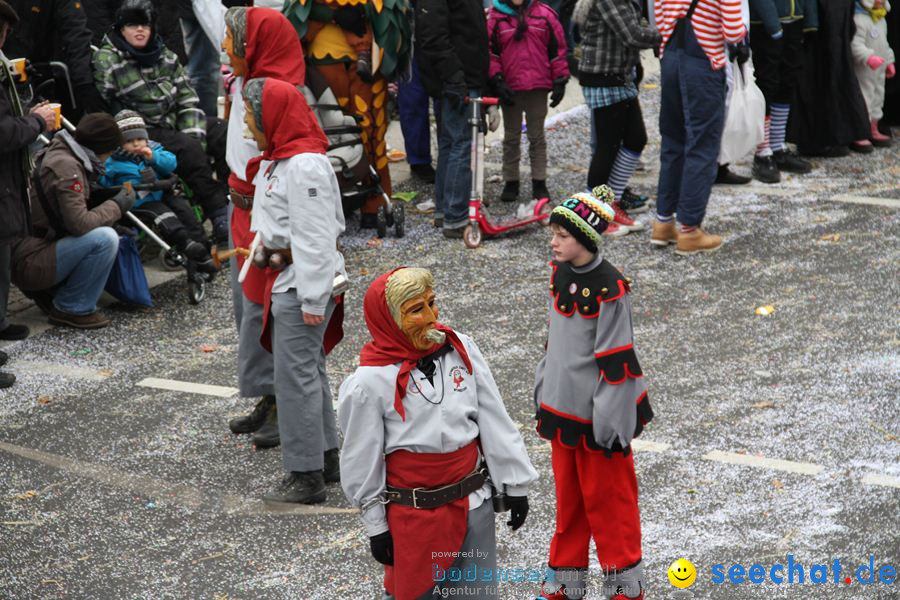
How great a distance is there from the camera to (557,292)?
191 inches

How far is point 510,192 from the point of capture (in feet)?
34.6

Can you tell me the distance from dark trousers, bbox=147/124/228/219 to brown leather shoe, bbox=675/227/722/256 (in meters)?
3.55

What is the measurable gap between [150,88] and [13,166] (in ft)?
6.50

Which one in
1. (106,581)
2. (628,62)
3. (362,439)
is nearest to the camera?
(362,439)

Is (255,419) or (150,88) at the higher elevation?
(150,88)

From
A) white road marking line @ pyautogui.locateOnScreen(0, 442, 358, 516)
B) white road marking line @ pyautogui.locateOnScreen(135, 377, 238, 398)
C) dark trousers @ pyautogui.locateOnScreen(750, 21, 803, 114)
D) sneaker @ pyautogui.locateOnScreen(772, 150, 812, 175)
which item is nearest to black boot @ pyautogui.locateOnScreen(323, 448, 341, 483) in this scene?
white road marking line @ pyautogui.locateOnScreen(0, 442, 358, 516)

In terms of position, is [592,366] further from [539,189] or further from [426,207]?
[426,207]

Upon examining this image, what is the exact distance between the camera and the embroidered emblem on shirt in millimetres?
4160

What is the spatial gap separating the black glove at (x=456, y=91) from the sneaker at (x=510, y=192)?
1.24m

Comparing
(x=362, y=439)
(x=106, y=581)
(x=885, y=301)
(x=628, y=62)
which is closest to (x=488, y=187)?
(x=628, y=62)

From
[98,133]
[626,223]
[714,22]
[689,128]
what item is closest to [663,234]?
[626,223]

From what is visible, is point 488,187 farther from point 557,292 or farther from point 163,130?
point 557,292

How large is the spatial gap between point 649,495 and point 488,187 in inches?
219

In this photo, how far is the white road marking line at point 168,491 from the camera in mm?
5898
